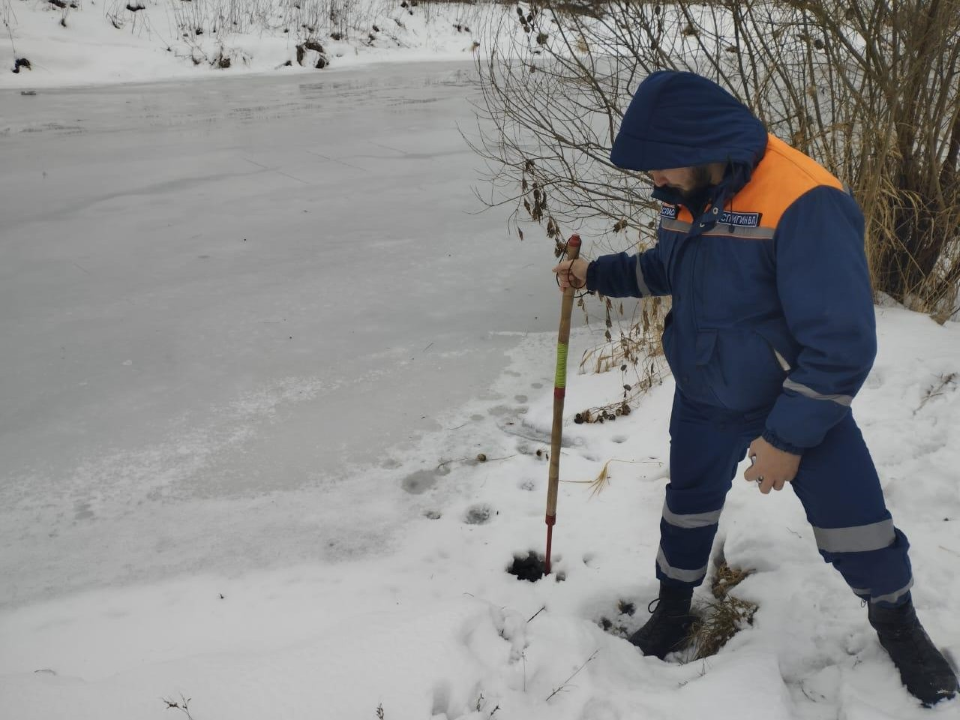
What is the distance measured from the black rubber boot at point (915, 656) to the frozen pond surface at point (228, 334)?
5.42 ft

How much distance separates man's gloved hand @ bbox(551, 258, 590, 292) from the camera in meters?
2.25

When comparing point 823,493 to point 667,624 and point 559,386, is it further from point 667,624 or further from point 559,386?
point 559,386

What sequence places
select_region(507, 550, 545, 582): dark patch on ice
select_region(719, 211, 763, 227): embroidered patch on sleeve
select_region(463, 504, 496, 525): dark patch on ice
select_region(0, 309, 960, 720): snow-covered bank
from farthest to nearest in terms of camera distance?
select_region(463, 504, 496, 525): dark patch on ice < select_region(507, 550, 545, 582): dark patch on ice < select_region(0, 309, 960, 720): snow-covered bank < select_region(719, 211, 763, 227): embroidered patch on sleeve

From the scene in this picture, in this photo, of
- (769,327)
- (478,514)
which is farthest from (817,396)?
(478,514)

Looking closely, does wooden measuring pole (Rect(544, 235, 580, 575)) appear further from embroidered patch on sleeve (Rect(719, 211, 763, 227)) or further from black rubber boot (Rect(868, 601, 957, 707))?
black rubber boot (Rect(868, 601, 957, 707))

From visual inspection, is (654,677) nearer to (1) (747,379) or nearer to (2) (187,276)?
(1) (747,379)

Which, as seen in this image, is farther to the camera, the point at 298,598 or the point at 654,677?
the point at 298,598


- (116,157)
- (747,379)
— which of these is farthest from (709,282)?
(116,157)

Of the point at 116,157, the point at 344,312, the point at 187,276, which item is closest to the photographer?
the point at 344,312

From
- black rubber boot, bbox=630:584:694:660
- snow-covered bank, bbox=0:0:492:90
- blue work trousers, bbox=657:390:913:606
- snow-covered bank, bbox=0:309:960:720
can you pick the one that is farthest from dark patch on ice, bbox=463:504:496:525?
snow-covered bank, bbox=0:0:492:90

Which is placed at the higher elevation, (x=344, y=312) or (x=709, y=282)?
(x=709, y=282)

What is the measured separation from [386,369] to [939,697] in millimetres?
2933

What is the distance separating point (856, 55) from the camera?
3.79 meters

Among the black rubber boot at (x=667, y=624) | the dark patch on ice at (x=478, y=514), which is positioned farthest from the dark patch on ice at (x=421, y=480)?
the black rubber boot at (x=667, y=624)
